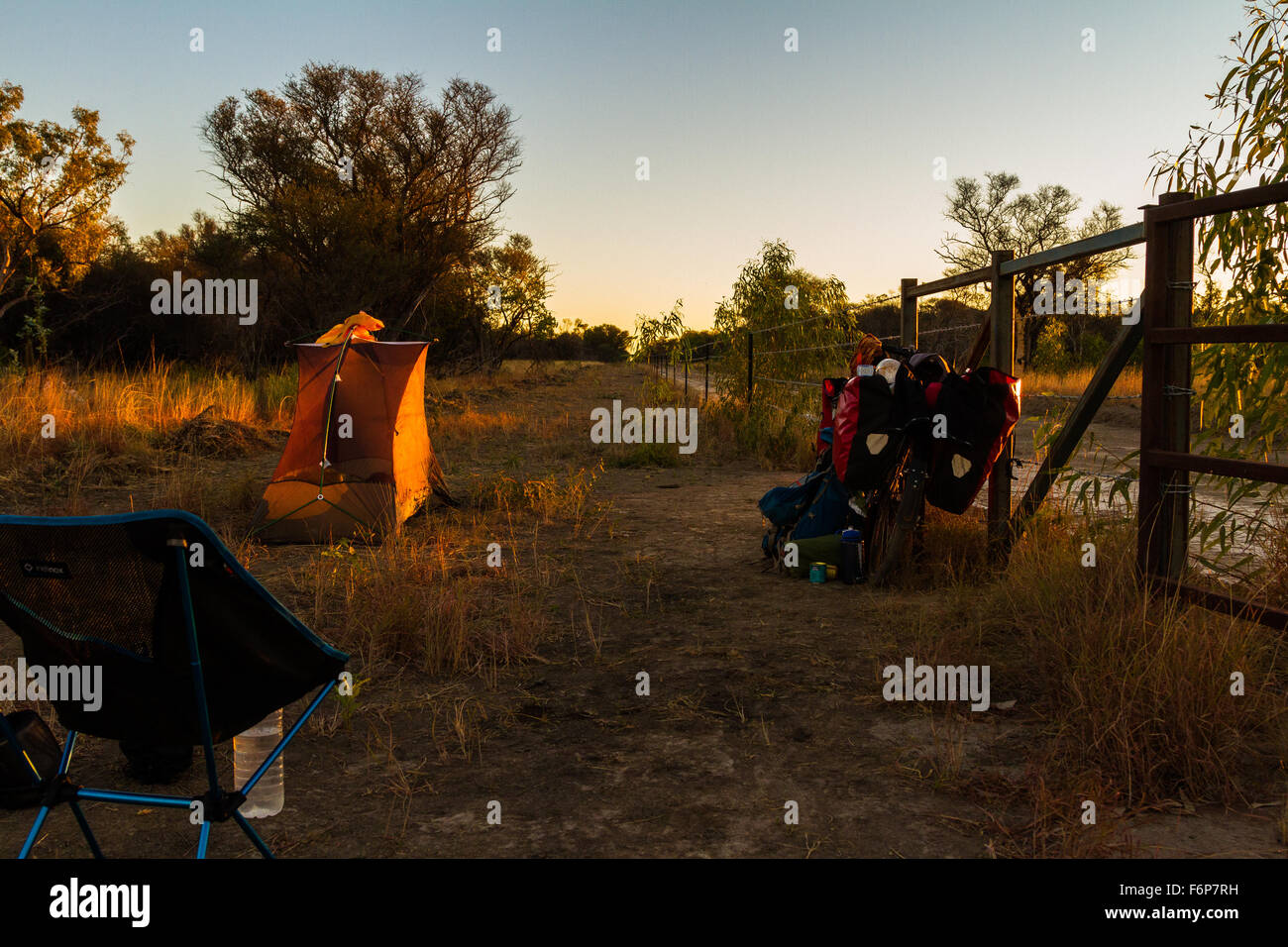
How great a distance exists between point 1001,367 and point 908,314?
1.69m

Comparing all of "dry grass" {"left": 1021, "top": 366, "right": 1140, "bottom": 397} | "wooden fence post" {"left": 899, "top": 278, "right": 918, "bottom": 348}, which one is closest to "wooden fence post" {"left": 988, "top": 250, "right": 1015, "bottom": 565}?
"wooden fence post" {"left": 899, "top": 278, "right": 918, "bottom": 348}

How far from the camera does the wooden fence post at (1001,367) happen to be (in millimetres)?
5234

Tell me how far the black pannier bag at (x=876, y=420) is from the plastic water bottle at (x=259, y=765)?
321 cm

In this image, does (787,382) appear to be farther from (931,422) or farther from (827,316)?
(931,422)

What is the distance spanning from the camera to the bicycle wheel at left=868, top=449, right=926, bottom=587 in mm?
5047

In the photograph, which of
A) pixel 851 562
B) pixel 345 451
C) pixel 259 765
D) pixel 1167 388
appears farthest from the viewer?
pixel 345 451

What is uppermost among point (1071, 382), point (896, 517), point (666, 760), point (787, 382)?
point (1071, 382)

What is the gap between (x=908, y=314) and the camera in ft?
22.8

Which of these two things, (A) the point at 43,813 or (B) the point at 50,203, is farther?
(B) the point at 50,203

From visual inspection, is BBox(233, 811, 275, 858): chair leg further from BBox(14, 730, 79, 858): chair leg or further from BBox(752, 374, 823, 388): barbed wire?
BBox(752, 374, 823, 388): barbed wire

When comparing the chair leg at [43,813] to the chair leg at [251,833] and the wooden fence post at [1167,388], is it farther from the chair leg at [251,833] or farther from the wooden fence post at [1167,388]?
the wooden fence post at [1167,388]

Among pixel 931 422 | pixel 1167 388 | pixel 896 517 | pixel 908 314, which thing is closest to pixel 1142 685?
pixel 1167 388
